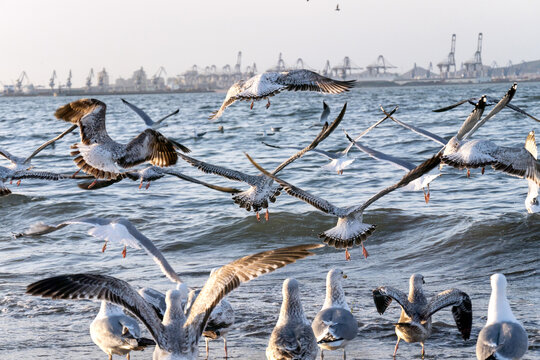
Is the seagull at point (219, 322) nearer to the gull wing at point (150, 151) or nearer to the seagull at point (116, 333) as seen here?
the seagull at point (116, 333)

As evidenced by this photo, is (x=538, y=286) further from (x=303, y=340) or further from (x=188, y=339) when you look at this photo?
(x=188, y=339)

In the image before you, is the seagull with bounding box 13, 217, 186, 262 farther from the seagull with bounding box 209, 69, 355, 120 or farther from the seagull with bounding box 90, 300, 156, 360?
the seagull with bounding box 209, 69, 355, 120

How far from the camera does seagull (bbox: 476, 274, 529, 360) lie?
509 cm

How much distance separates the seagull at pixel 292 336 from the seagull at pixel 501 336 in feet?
3.60

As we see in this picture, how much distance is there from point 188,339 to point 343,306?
1563 mm

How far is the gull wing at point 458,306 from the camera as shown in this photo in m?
5.87

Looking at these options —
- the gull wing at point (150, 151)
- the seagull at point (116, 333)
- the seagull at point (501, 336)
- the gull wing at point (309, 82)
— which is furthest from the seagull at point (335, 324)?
the gull wing at point (309, 82)

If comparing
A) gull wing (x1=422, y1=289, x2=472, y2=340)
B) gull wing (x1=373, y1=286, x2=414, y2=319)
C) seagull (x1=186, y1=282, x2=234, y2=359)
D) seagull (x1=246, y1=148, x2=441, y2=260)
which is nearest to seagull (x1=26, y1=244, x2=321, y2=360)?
seagull (x1=186, y1=282, x2=234, y2=359)

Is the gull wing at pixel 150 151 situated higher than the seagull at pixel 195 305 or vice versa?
the gull wing at pixel 150 151

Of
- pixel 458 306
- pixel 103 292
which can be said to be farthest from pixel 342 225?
pixel 103 292

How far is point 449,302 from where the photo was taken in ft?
19.2

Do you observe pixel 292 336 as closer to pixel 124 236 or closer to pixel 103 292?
pixel 103 292

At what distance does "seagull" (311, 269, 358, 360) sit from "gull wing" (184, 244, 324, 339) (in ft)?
3.52

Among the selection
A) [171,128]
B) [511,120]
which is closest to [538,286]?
[511,120]
